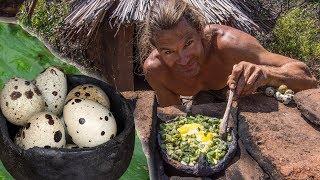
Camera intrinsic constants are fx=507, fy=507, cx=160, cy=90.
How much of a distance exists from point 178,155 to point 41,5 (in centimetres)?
538

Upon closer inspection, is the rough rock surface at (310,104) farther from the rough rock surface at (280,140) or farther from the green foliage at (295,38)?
the green foliage at (295,38)

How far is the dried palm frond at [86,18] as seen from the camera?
5504 mm

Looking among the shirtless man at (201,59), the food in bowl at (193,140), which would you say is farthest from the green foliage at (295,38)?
the food in bowl at (193,140)

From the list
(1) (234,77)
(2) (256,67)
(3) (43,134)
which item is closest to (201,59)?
(2) (256,67)

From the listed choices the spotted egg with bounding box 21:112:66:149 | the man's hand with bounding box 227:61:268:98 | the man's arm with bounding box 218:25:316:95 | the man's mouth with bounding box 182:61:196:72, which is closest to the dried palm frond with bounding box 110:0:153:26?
the man's arm with bounding box 218:25:316:95

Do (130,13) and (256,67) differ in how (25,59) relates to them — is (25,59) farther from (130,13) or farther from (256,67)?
(130,13)

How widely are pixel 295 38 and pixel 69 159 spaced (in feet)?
20.9

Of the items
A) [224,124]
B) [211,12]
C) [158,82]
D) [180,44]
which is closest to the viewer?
[224,124]

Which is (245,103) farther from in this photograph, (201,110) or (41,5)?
(41,5)

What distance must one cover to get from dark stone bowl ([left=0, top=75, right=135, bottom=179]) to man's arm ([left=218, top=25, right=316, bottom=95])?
146cm

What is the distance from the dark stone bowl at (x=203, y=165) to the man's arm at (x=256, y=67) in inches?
17.2

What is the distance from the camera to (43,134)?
66.7 inches

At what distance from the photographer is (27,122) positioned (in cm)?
176

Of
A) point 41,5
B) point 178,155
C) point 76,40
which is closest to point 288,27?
point 76,40
